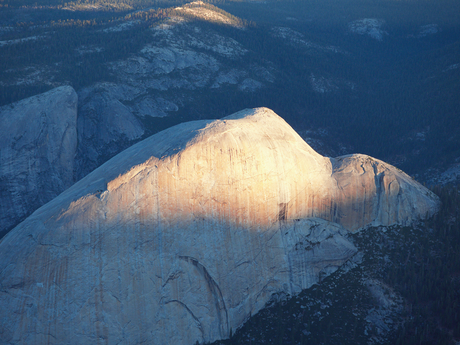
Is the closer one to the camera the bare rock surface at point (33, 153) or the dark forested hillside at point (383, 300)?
the dark forested hillside at point (383, 300)

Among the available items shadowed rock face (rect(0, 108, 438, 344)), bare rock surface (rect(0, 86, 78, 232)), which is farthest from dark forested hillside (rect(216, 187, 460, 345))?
bare rock surface (rect(0, 86, 78, 232))

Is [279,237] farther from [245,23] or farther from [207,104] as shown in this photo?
[245,23]

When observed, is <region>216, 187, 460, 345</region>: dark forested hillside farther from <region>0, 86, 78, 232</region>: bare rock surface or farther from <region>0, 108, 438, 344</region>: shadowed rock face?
<region>0, 86, 78, 232</region>: bare rock surface

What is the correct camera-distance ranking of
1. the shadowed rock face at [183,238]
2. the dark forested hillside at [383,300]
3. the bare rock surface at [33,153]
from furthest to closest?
the bare rock surface at [33,153] → the dark forested hillside at [383,300] → the shadowed rock face at [183,238]

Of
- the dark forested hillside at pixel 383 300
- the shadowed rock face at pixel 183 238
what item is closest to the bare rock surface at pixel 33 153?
the shadowed rock face at pixel 183 238

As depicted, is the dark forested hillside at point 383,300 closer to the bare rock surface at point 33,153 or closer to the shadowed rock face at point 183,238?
the shadowed rock face at point 183,238

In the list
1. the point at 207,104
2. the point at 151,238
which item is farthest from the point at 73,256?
the point at 207,104
